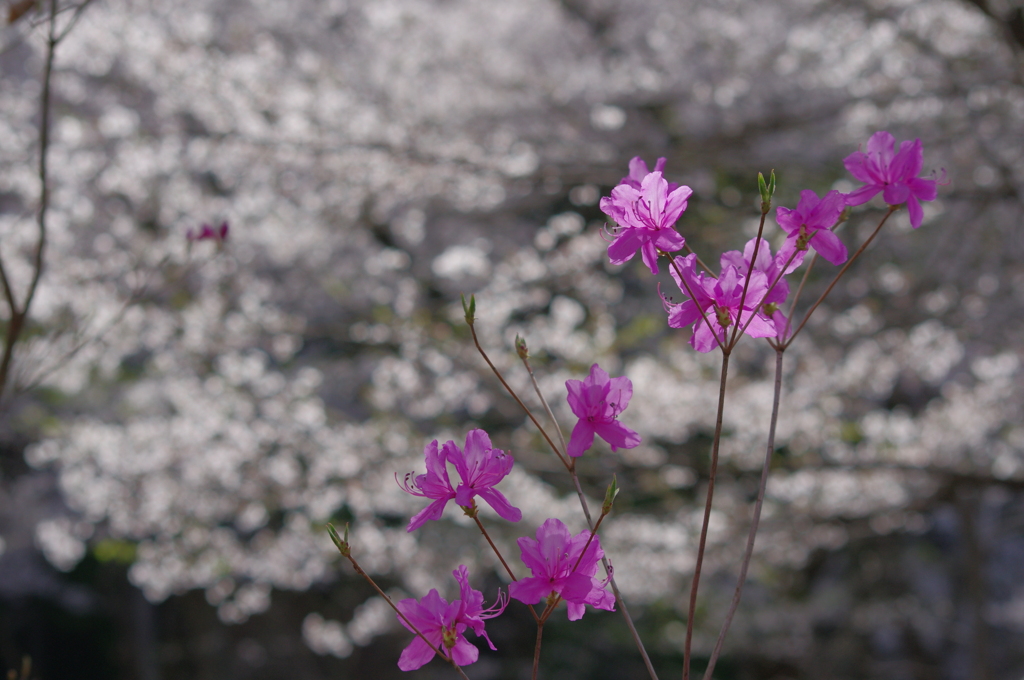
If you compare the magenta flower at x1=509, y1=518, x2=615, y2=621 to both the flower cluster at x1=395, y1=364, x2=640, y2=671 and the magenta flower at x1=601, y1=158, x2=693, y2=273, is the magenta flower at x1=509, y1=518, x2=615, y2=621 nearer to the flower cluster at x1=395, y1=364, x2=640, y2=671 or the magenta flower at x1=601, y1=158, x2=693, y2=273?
the flower cluster at x1=395, y1=364, x2=640, y2=671

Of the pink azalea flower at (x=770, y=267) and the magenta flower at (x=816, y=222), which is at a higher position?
the magenta flower at (x=816, y=222)

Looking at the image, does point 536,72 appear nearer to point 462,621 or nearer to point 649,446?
point 649,446

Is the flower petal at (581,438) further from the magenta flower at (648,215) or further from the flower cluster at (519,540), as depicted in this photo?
the magenta flower at (648,215)

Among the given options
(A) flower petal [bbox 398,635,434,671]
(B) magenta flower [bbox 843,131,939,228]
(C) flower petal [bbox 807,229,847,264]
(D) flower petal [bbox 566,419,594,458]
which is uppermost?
(B) magenta flower [bbox 843,131,939,228]

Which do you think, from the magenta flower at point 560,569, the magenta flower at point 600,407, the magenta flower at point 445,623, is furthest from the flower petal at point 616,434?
the magenta flower at point 445,623

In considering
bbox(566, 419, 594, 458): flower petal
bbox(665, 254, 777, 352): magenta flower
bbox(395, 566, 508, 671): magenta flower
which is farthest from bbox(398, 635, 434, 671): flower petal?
bbox(665, 254, 777, 352): magenta flower

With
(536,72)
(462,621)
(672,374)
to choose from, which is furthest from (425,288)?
(462,621)

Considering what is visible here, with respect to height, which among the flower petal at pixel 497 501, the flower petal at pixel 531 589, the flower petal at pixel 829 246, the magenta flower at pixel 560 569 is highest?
the flower petal at pixel 829 246

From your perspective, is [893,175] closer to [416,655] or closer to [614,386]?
[614,386]
